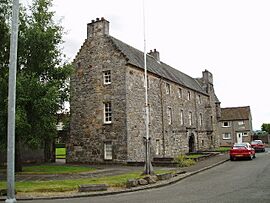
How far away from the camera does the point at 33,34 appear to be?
68.6 ft

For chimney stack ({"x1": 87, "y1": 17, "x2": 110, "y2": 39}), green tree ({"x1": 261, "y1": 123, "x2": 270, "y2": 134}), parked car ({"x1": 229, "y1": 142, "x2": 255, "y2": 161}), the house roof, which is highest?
chimney stack ({"x1": 87, "y1": 17, "x2": 110, "y2": 39})

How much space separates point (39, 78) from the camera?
21.8 metres

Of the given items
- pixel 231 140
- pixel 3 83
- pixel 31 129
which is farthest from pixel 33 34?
pixel 231 140

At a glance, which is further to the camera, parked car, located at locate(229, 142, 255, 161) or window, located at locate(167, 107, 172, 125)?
window, located at locate(167, 107, 172, 125)

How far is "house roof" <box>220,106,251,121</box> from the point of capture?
69938 millimetres

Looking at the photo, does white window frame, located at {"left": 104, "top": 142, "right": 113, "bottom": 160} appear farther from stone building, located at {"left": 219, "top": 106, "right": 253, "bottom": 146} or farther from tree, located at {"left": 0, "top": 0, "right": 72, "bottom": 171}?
stone building, located at {"left": 219, "top": 106, "right": 253, "bottom": 146}

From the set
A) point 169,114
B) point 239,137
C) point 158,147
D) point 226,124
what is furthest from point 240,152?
point 226,124

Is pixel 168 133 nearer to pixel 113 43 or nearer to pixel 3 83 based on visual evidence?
pixel 113 43

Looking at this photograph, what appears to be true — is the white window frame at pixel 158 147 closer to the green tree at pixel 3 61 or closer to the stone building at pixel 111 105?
the stone building at pixel 111 105

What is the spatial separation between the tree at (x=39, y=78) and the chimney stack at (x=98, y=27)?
23.4 ft

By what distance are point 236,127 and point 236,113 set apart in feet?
11.5

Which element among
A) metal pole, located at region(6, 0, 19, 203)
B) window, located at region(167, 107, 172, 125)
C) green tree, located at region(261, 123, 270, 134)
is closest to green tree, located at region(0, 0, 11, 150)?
metal pole, located at region(6, 0, 19, 203)

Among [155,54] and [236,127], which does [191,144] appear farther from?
[236,127]

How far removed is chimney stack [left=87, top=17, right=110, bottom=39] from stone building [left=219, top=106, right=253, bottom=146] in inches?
1882
